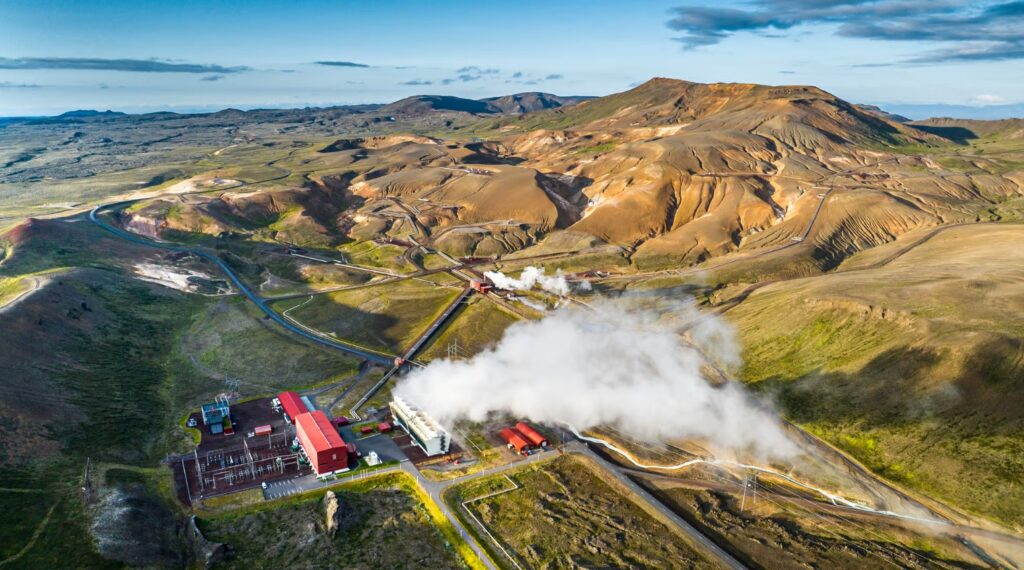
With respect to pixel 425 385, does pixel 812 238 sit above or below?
above

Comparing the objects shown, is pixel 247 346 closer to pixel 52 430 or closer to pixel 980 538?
pixel 52 430

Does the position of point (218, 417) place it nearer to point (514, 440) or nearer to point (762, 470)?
point (514, 440)

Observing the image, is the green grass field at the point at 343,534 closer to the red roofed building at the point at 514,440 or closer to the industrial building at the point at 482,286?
the red roofed building at the point at 514,440

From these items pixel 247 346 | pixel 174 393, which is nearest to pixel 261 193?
pixel 247 346

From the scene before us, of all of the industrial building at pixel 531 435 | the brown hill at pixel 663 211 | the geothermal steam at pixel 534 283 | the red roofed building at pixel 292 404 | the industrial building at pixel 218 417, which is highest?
the brown hill at pixel 663 211

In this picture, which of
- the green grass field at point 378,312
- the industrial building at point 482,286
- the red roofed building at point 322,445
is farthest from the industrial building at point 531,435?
the industrial building at point 482,286

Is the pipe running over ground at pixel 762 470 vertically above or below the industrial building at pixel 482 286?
below

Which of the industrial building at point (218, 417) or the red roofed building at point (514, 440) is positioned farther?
the industrial building at point (218, 417)
